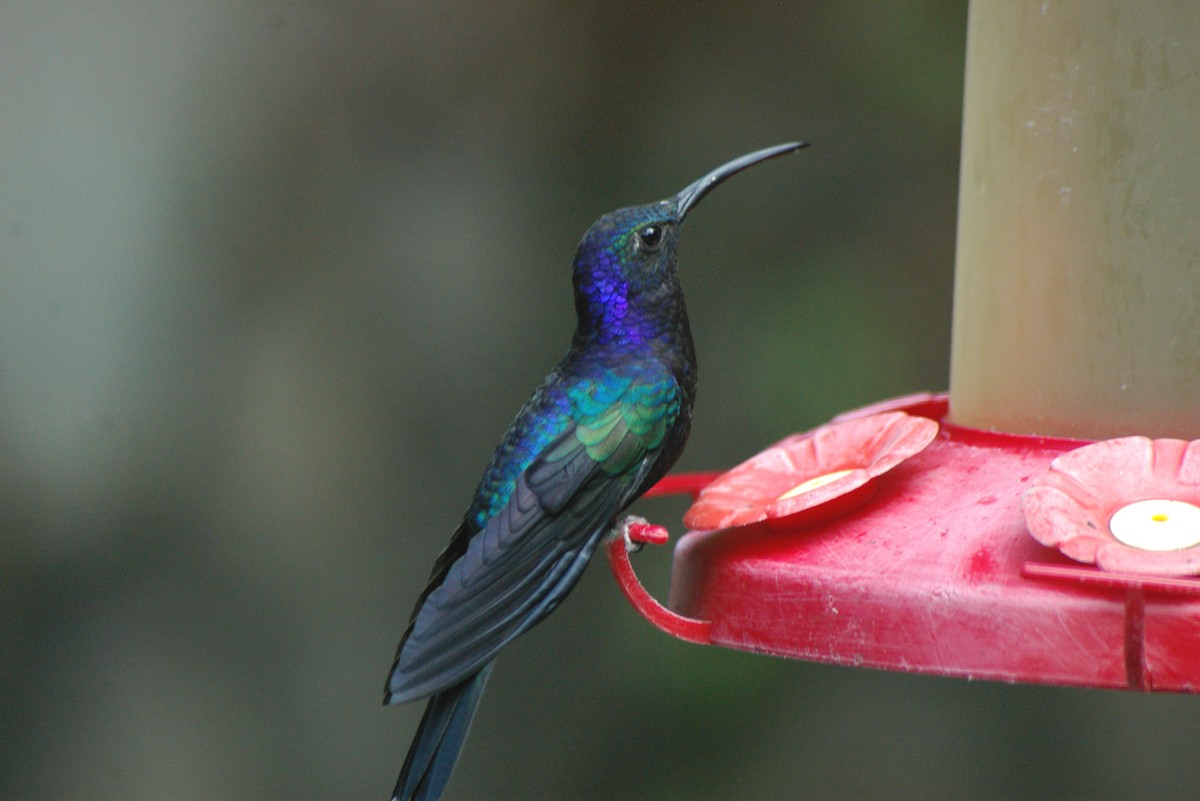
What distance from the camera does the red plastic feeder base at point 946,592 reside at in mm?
1671

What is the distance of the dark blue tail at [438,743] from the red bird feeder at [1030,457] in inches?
15.0

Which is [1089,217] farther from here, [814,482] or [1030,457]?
[814,482]

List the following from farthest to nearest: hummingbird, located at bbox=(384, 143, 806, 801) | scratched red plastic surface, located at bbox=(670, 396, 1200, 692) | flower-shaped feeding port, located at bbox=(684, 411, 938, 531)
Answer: hummingbird, located at bbox=(384, 143, 806, 801)
flower-shaped feeding port, located at bbox=(684, 411, 938, 531)
scratched red plastic surface, located at bbox=(670, 396, 1200, 692)

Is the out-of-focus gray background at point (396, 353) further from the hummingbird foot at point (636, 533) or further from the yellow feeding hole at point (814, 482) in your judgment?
the yellow feeding hole at point (814, 482)

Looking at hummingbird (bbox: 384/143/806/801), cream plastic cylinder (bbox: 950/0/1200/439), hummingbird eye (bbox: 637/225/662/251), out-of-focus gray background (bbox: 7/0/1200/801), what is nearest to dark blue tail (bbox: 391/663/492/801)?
hummingbird (bbox: 384/143/806/801)

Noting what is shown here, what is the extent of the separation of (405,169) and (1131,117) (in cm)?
281

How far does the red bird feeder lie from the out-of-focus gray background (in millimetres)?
2066

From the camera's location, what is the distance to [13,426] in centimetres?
425

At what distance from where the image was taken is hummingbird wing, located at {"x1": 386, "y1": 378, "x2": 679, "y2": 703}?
2188 mm

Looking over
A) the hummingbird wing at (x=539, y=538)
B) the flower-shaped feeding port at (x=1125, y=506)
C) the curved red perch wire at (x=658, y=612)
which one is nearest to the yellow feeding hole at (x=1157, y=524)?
the flower-shaped feeding port at (x=1125, y=506)

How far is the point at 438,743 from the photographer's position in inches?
91.1

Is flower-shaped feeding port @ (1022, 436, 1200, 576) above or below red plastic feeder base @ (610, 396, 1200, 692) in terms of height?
above

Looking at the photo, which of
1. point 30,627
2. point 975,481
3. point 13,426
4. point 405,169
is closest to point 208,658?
Result: point 30,627

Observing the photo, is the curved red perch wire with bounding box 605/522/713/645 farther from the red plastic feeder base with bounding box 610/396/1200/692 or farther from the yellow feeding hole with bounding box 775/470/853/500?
the yellow feeding hole with bounding box 775/470/853/500
